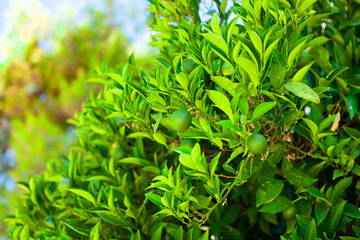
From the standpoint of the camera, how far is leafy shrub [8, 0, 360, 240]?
1.87 ft

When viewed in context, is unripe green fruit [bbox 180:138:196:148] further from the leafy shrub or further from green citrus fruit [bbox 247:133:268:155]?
green citrus fruit [bbox 247:133:268:155]

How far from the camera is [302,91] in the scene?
0.53m

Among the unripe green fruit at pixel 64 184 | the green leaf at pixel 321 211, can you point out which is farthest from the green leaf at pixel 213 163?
the unripe green fruit at pixel 64 184

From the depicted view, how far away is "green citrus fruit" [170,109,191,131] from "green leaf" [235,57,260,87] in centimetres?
12

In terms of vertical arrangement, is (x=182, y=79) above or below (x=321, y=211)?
above

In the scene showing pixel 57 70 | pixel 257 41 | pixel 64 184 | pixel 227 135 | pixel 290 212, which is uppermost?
pixel 257 41

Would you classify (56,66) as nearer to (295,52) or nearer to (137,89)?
(137,89)

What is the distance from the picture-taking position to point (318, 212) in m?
0.65

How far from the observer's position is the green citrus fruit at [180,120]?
59cm

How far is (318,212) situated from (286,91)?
24cm

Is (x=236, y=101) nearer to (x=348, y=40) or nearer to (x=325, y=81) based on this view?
(x=325, y=81)

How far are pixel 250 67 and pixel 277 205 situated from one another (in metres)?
0.28

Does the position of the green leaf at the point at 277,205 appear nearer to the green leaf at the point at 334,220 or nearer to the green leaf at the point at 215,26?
the green leaf at the point at 334,220

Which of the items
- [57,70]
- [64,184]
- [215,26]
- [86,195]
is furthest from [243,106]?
[57,70]
